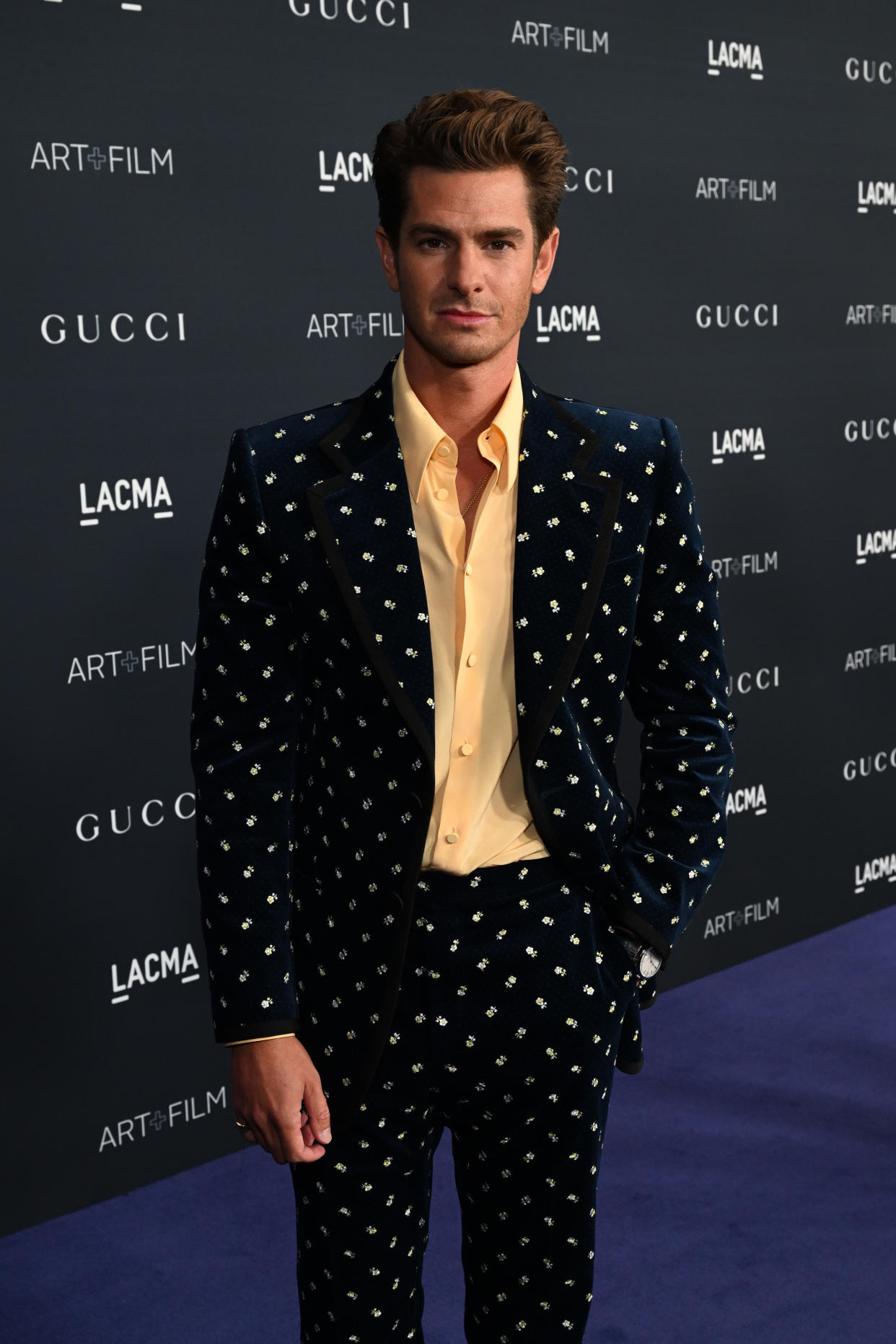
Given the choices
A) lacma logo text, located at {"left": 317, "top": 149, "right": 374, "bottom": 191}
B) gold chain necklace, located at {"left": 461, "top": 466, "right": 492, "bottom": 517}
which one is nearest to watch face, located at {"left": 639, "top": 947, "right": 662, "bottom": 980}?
gold chain necklace, located at {"left": 461, "top": 466, "right": 492, "bottom": 517}

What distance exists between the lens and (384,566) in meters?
1.42

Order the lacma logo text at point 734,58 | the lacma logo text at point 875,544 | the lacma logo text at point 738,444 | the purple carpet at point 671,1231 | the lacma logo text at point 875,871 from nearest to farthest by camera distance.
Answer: the purple carpet at point 671,1231 < the lacma logo text at point 734,58 < the lacma logo text at point 738,444 < the lacma logo text at point 875,544 < the lacma logo text at point 875,871

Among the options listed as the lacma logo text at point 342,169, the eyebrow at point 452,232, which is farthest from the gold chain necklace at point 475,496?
the lacma logo text at point 342,169

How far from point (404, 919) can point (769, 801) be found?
8.22 ft

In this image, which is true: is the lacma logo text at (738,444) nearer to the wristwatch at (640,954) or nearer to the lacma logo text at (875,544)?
the lacma logo text at (875,544)

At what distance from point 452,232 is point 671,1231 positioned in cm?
188

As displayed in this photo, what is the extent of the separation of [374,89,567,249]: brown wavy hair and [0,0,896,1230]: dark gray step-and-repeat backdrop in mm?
1139

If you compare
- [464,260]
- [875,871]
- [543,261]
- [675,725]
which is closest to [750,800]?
[875,871]

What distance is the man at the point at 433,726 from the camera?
1.41 meters

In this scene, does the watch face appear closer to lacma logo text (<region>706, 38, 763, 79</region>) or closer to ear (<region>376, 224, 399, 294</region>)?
ear (<region>376, 224, 399, 294</region>)

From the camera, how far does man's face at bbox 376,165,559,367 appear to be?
1377 mm

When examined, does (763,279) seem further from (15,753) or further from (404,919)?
(404,919)

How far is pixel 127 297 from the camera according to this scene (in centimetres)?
248

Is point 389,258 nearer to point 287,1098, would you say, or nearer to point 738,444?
point 287,1098
